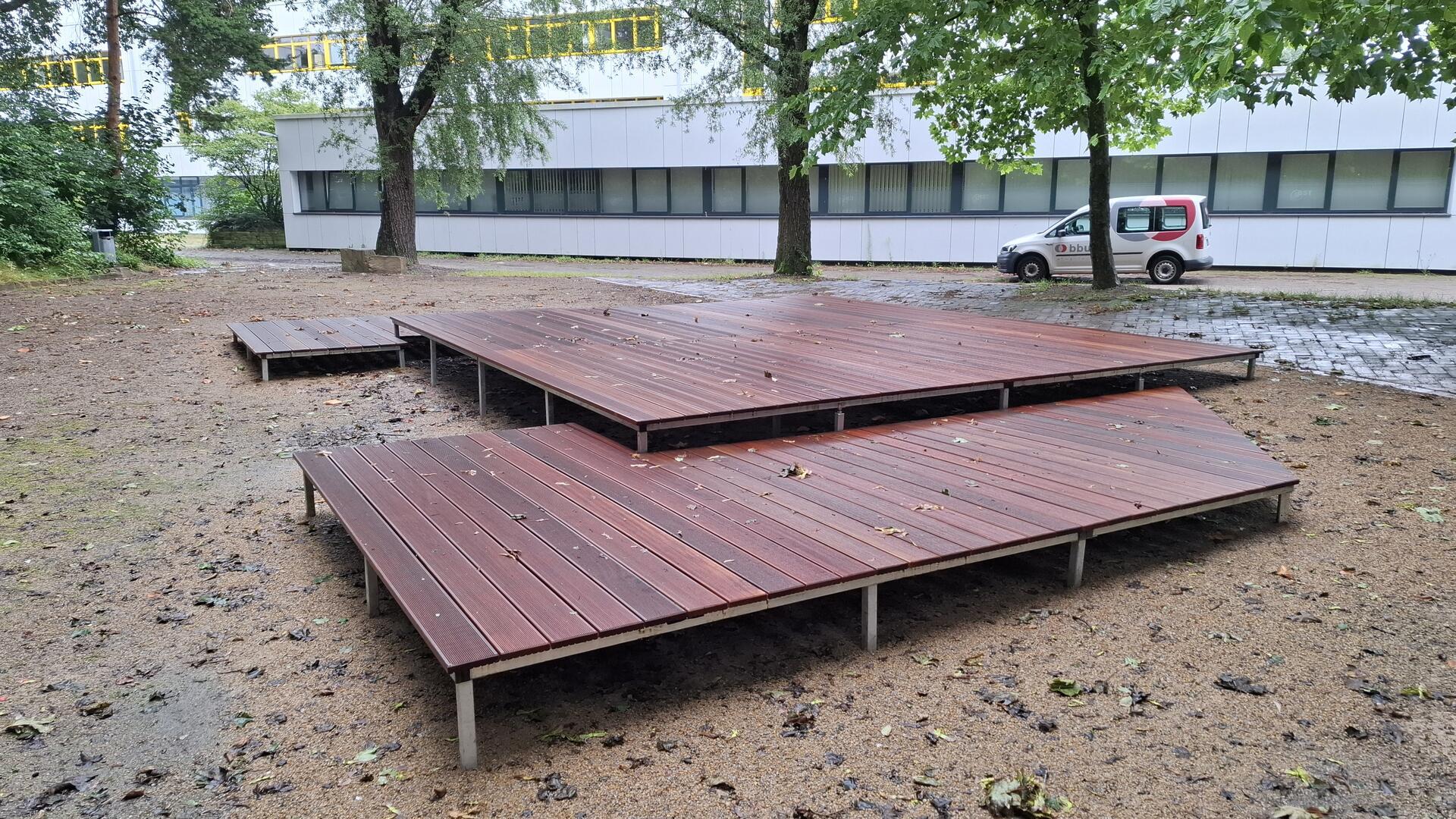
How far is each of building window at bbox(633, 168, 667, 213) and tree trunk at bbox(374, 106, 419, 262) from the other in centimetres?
791

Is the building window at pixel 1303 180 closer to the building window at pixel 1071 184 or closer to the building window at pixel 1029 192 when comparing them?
the building window at pixel 1071 184

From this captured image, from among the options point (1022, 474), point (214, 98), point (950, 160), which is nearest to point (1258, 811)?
point (1022, 474)

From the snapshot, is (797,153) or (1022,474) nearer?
(1022,474)

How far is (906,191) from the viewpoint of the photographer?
25.4m

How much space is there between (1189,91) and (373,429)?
50.3 feet

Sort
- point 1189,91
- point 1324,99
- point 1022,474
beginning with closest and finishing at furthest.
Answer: point 1022,474, point 1189,91, point 1324,99

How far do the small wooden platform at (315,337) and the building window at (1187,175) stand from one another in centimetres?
1900

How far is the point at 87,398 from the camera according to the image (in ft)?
26.1

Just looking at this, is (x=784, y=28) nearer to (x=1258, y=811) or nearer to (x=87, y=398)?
(x=87, y=398)

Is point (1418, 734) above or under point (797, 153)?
under

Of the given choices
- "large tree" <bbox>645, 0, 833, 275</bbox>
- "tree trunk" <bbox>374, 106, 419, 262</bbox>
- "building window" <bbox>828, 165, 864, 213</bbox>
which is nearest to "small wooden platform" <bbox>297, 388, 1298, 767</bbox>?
"large tree" <bbox>645, 0, 833, 275</bbox>

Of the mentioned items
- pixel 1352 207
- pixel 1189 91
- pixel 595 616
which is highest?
pixel 1189 91

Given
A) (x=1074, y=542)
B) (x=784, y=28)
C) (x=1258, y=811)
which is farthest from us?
(x=784, y=28)

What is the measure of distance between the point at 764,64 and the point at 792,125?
6.42 feet
